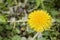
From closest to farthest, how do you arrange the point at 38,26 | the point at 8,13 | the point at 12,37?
the point at 38,26
the point at 12,37
the point at 8,13

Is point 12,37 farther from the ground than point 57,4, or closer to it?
closer to it

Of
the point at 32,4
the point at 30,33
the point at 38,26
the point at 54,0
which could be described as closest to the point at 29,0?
the point at 32,4

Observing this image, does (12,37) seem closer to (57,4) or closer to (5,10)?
(5,10)

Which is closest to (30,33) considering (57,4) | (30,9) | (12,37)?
(12,37)

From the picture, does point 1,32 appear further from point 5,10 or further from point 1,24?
point 5,10

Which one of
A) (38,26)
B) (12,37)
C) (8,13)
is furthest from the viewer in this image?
(8,13)

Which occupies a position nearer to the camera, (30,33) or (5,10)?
(30,33)
